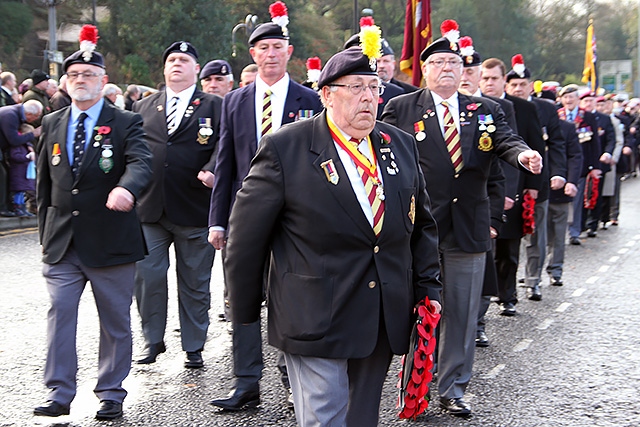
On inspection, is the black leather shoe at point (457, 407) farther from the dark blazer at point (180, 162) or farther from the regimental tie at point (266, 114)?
the dark blazer at point (180, 162)

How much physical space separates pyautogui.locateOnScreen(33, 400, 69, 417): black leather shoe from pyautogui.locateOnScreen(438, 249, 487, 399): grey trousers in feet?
7.56

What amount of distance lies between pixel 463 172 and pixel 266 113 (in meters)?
1.33

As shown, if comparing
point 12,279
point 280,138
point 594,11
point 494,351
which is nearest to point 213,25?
point 12,279

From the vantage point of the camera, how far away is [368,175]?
4.15 m

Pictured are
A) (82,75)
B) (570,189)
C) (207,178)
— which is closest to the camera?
(82,75)

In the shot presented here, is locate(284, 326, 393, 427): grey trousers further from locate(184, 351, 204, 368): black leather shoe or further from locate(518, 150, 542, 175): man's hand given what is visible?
locate(184, 351, 204, 368): black leather shoe

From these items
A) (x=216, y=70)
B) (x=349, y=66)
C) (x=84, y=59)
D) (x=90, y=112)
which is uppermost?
(x=216, y=70)

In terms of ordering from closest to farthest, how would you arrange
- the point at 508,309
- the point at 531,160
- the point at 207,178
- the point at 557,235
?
the point at 531,160, the point at 207,178, the point at 508,309, the point at 557,235

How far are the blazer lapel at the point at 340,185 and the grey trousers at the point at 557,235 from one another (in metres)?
7.55

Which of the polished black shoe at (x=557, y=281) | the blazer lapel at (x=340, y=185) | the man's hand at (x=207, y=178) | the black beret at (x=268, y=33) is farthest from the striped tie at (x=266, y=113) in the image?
the polished black shoe at (x=557, y=281)

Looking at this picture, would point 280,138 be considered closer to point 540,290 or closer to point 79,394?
point 79,394

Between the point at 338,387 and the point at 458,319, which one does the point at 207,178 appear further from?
the point at 338,387

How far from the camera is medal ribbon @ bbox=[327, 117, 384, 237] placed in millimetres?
4125

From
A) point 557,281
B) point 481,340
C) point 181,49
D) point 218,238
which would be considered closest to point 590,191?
point 557,281
